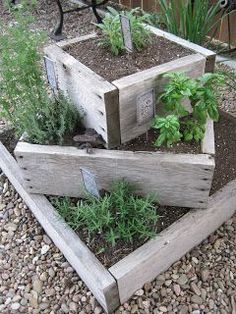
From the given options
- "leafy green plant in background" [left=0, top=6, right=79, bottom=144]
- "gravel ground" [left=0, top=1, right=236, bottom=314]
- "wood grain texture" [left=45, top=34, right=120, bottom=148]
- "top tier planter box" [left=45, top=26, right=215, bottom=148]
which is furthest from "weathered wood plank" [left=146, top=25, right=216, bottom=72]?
"gravel ground" [left=0, top=1, right=236, bottom=314]

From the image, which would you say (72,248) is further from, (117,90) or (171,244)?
(117,90)

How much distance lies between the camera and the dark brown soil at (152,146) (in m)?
1.58

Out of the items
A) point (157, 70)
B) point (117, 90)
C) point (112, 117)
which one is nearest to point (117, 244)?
point (112, 117)

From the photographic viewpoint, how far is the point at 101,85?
1.49 m

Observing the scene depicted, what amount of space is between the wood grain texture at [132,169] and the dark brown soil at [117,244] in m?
0.05

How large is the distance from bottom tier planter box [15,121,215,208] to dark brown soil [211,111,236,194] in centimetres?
22

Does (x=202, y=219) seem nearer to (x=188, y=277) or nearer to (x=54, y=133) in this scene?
(x=188, y=277)

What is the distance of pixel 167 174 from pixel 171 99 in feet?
1.02

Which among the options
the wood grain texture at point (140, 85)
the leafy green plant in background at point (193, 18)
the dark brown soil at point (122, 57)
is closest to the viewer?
the wood grain texture at point (140, 85)

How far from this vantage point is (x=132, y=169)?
1.57 meters

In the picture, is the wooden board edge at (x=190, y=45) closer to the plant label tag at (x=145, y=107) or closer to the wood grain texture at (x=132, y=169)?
the plant label tag at (x=145, y=107)

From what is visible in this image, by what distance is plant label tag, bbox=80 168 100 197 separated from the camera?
1.54 meters

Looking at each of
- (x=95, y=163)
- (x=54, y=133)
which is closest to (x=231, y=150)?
(x=95, y=163)

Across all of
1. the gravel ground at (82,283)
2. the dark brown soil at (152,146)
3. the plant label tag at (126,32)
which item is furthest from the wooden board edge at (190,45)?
the gravel ground at (82,283)
